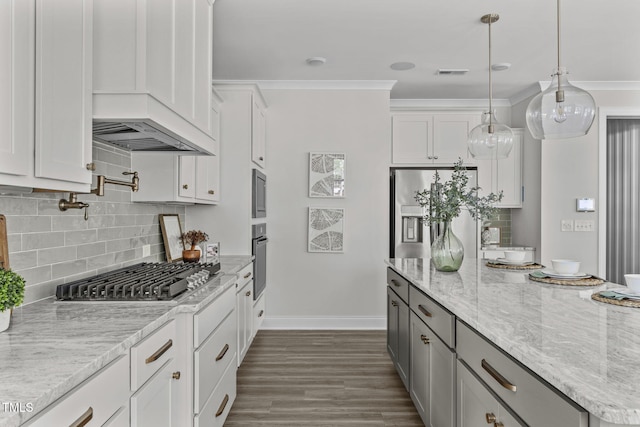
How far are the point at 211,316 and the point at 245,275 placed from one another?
53.0 inches

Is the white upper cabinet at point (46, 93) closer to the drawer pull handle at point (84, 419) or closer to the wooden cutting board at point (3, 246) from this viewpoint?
the wooden cutting board at point (3, 246)

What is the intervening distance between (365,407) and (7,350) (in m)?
2.17

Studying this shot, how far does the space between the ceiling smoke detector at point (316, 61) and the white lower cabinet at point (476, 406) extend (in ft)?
10.1

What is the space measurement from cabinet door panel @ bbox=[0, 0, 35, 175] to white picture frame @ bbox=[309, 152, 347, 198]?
3459 millimetres

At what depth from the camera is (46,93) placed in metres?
1.36

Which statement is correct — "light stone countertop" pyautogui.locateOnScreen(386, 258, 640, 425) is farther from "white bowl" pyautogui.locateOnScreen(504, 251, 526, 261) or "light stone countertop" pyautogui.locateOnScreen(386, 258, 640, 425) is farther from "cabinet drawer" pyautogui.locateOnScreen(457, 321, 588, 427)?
"white bowl" pyautogui.locateOnScreen(504, 251, 526, 261)

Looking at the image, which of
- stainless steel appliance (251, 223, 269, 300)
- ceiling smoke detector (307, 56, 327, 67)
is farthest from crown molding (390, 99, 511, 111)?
stainless steel appliance (251, 223, 269, 300)

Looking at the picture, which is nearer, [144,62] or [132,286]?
[144,62]

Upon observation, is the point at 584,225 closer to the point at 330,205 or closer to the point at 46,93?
the point at 330,205

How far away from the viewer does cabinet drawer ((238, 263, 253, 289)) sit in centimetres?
322

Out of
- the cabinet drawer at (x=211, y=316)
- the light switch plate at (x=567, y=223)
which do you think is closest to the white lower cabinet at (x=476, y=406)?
the cabinet drawer at (x=211, y=316)

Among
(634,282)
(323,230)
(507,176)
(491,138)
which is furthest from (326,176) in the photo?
(634,282)

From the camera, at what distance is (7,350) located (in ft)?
3.80

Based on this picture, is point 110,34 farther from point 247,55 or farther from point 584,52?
point 584,52
